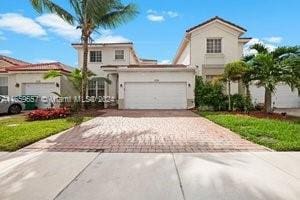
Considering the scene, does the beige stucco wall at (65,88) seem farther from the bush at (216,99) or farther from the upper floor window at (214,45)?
the upper floor window at (214,45)

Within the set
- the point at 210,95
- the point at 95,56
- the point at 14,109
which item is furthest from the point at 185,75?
the point at 14,109

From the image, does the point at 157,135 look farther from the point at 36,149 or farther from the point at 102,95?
the point at 102,95

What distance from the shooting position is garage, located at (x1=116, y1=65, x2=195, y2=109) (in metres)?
25.5

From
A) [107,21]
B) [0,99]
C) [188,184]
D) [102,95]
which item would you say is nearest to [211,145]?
[188,184]

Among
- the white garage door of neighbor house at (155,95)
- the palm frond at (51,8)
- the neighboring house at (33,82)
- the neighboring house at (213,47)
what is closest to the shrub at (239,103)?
the neighboring house at (213,47)

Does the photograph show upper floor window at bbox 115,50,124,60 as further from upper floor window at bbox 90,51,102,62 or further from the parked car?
the parked car

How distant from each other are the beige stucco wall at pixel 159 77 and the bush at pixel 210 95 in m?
0.51

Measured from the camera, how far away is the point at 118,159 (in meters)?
8.20

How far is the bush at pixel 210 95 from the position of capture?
23781 millimetres

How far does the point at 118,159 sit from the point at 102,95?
2149cm

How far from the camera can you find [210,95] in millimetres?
24109

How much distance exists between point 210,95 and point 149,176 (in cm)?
1818

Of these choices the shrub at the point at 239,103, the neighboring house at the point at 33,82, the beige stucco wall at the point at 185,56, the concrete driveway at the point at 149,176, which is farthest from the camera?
the beige stucco wall at the point at 185,56

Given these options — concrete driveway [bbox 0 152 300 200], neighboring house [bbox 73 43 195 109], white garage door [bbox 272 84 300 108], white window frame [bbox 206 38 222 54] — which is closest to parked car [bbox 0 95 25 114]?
neighboring house [bbox 73 43 195 109]
